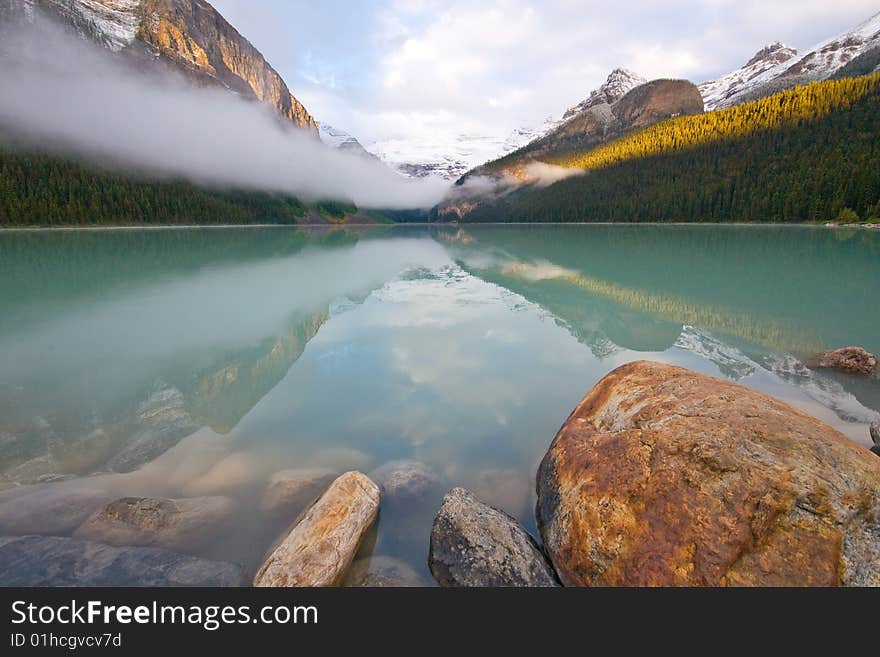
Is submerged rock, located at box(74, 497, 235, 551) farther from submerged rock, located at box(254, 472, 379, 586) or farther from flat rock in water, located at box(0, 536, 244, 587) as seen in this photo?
submerged rock, located at box(254, 472, 379, 586)

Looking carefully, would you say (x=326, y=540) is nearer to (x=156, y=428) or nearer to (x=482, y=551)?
(x=482, y=551)

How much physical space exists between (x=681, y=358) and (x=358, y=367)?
381 inches

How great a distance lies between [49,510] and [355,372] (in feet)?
23.1

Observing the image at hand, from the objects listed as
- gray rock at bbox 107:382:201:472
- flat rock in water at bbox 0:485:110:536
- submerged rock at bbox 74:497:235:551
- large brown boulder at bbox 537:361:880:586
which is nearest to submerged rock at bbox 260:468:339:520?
submerged rock at bbox 74:497:235:551

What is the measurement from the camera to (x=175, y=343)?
46.0 feet

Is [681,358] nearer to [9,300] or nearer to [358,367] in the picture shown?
[358,367]

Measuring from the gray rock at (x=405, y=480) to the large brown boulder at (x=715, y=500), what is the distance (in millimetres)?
1879

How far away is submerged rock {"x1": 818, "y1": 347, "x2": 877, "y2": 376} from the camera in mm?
10273

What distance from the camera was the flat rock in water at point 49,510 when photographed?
216 inches

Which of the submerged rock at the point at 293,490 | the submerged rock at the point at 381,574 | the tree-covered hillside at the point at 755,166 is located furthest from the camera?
the tree-covered hillside at the point at 755,166

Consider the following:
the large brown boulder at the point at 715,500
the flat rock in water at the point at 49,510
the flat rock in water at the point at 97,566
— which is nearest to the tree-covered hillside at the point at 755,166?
the large brown boulder at the point at 715,500

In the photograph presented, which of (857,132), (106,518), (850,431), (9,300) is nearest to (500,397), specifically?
(850,431)

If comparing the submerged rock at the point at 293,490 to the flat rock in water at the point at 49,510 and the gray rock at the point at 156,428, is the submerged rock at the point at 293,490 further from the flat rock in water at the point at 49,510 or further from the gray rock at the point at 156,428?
the gray rock at the point at 156,428

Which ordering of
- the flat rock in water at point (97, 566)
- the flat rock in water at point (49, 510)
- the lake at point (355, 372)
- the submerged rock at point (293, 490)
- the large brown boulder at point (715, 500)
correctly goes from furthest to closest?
the lake at point (355, 372)
the submerged rock at point (293, 490)
the flat rock in water at point (49, 510)
the flat rock in water at point (97, 566)
the large brown boulder at point (715, 500)
